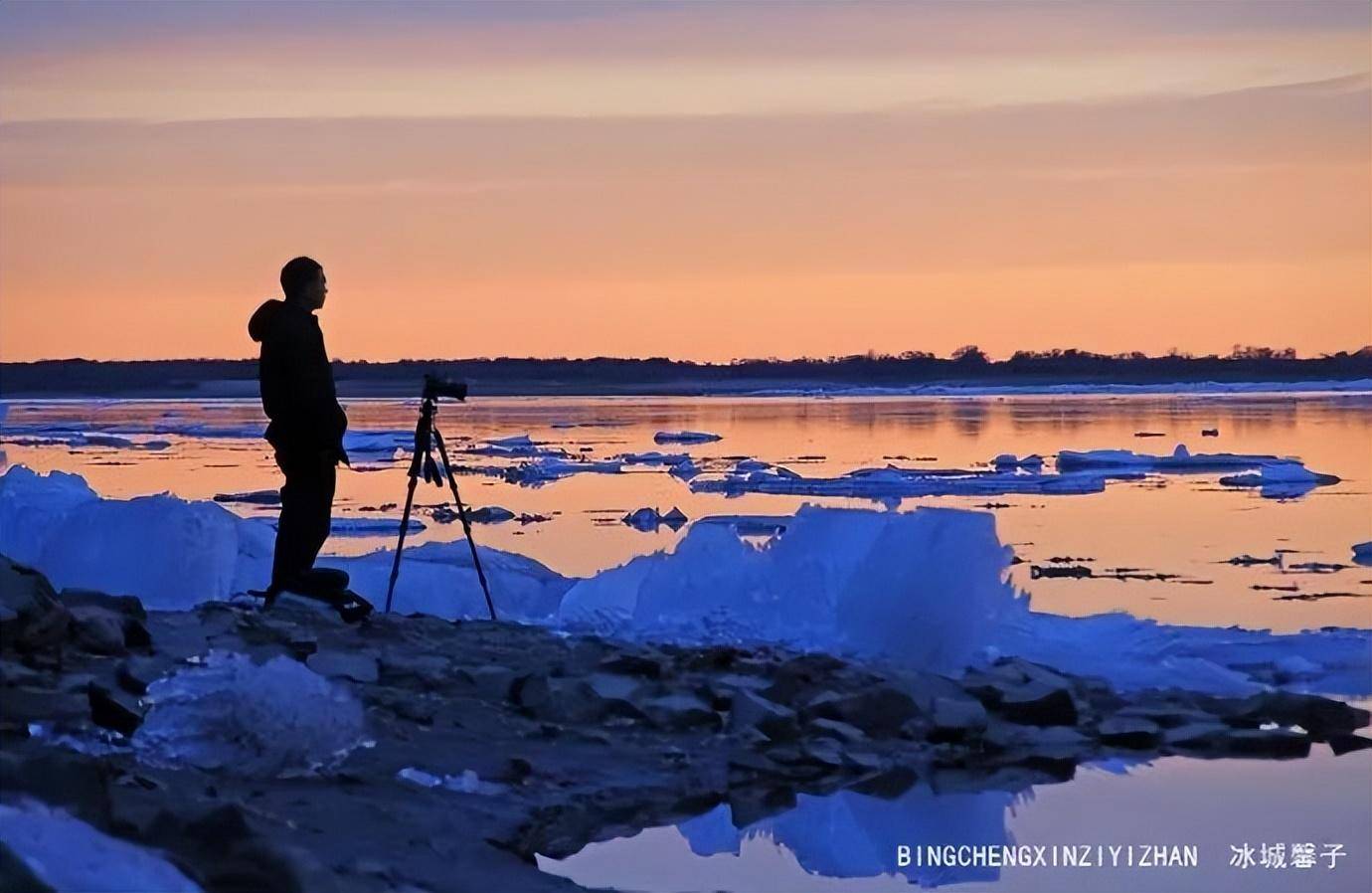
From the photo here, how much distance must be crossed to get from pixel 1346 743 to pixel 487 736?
330cm

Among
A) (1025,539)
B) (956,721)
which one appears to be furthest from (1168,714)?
(1025,539)

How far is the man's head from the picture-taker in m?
8.19

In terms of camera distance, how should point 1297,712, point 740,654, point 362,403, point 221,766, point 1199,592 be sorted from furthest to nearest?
point 362,403 < point 1199,592 < point 740,654 < point 1297,712 < point 221,766

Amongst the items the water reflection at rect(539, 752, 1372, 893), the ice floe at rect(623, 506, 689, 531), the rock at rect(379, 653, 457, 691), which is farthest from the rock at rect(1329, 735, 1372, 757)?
the ice floe at rect(623, 506, 689, 531)

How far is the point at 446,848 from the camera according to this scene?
210 inches

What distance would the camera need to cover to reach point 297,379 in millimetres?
8211

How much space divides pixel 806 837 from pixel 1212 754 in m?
1.97

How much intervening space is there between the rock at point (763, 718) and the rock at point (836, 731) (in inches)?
2.7

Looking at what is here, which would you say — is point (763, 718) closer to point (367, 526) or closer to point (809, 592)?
point (809, 592)

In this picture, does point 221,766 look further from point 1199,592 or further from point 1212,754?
point 1199,592

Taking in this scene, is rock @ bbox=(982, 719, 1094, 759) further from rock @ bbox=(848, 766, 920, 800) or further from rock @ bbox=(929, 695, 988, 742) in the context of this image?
rock @ bbox=(848, 766, 920, 800)

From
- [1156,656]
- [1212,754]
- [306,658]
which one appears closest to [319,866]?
[306,658]

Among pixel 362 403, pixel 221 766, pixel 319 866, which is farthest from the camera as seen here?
pixel 362 403

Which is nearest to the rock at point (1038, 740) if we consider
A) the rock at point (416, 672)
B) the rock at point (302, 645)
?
the rock at point (416, 672)
